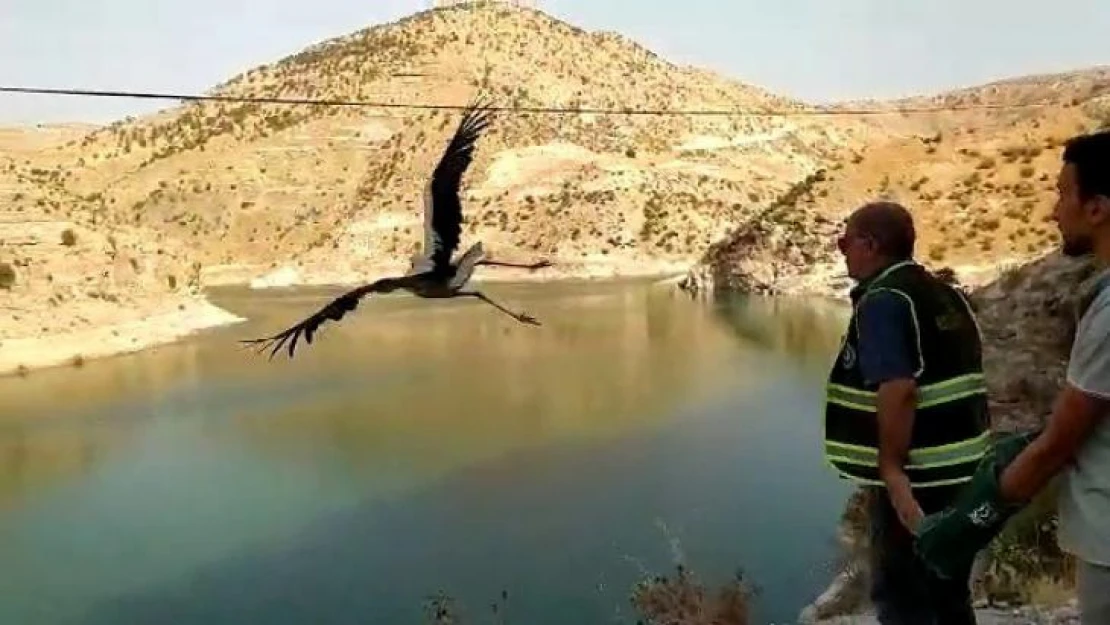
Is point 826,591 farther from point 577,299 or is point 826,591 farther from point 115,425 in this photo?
point 577,299

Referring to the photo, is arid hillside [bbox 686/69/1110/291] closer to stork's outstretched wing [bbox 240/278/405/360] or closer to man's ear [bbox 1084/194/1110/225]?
stork's outstretched wing [bbox 240/278/405/360]

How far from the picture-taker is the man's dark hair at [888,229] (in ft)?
9.75

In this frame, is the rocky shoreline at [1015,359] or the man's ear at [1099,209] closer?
the man's ear at [1099,209]

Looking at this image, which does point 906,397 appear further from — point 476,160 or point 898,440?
point 476,160

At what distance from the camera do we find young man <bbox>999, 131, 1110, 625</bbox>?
2184mm

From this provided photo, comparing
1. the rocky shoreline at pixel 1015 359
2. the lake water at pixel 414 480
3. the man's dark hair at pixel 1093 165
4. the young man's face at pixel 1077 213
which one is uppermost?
the man's dark hair at pixel 1093 165

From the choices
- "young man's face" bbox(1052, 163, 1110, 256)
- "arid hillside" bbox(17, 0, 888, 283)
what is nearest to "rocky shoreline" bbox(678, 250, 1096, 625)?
"young man's face" bbox(1052, 163, 1110, 256)

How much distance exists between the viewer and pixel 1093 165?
2301mm

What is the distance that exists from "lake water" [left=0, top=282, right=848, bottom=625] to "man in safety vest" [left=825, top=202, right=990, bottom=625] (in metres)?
5.53

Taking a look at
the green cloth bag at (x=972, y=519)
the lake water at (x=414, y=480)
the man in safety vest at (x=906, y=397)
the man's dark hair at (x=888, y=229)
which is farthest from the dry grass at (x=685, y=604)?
the green cloth bag at (x=972, y=519)

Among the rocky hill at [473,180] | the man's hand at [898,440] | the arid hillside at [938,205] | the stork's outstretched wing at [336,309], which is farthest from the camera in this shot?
the rocky hill at [473,180]

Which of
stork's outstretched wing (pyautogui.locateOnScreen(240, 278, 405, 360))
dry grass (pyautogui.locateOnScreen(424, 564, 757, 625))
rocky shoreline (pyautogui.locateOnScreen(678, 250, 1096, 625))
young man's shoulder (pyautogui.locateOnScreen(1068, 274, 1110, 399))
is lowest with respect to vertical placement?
dry grass (pyautogui.locateOnScreen(424, 564, 757, 625))

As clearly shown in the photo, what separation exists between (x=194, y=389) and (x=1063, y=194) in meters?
20.6

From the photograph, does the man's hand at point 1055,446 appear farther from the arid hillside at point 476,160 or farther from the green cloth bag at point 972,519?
the arid hillside at point 476,160
